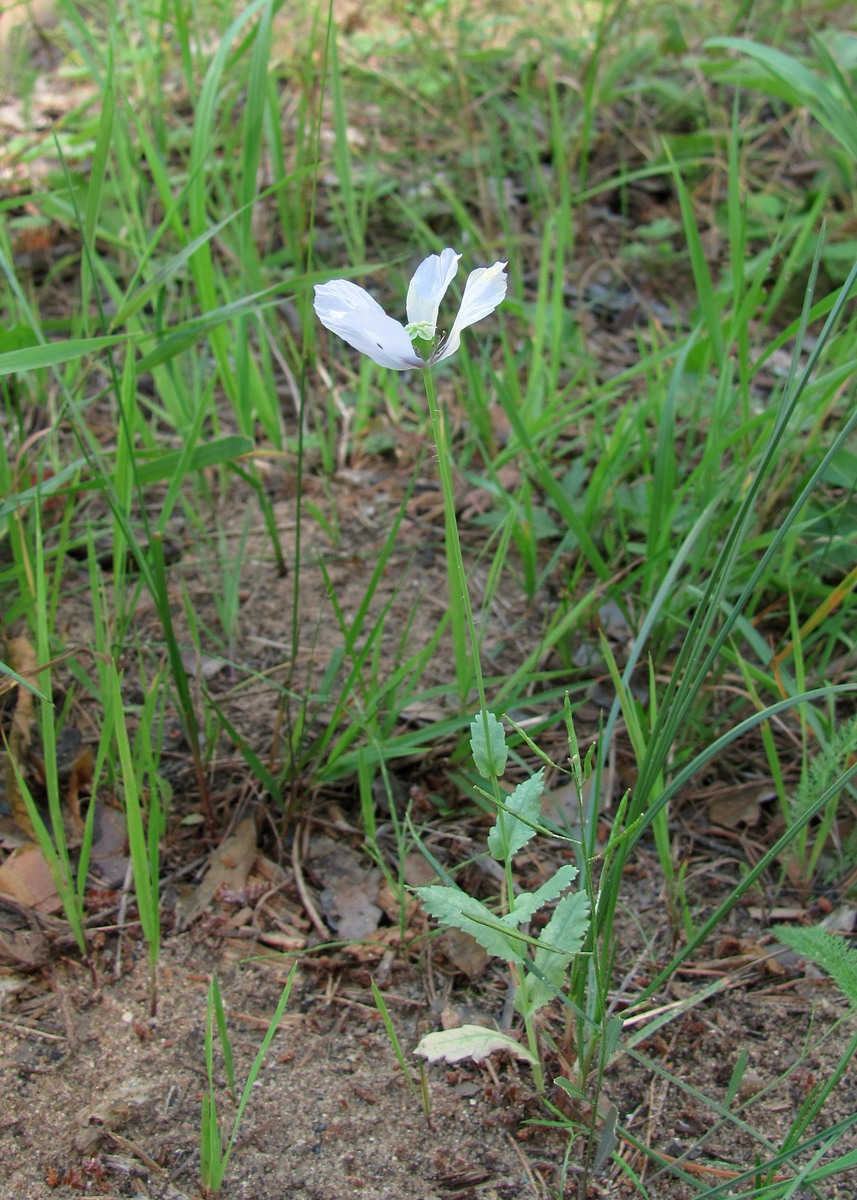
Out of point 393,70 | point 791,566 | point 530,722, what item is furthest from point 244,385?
point 393,70

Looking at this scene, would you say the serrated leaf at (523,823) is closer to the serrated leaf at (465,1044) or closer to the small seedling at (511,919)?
the small seedling at (511,919)

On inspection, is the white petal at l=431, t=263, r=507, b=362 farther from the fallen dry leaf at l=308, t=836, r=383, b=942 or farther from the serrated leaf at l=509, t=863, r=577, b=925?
the fallen dry leaf at l=308, t=836, r=383, b=942

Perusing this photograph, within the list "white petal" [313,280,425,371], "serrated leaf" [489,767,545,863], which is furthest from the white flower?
"serrated leaf" [489,767,545,863]

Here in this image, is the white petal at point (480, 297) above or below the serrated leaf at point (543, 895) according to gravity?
above

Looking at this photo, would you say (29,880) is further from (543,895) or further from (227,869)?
(543,895)

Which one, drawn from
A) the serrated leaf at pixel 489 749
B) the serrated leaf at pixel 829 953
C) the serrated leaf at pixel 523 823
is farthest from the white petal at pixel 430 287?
the serrated leaf at pixel 829 953
